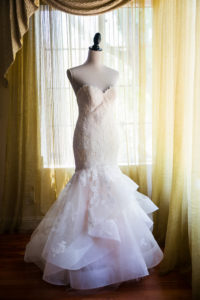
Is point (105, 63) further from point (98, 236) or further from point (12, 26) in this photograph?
point (98, 236)

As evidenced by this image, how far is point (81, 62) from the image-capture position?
2.74 m

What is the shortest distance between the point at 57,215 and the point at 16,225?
1.27m

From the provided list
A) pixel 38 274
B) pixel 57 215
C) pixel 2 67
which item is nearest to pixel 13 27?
pixel 2 67

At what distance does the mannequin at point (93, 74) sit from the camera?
1.90 m

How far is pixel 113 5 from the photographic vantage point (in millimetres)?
2191

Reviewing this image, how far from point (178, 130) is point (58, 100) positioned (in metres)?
1.40

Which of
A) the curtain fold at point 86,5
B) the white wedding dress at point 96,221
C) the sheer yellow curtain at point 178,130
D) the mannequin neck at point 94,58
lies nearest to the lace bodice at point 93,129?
the white wedding dress at point 96,221

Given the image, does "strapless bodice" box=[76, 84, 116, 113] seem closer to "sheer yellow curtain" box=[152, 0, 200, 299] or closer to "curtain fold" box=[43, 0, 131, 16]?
"sheer yellow curtain" box=[152, 0, 200, 299]

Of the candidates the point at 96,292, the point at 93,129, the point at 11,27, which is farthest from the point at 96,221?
the point at 11,27

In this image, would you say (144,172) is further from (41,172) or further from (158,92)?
(41,172)

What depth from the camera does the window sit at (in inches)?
105

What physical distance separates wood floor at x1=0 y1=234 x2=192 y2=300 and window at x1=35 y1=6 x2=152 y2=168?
1.11 metres

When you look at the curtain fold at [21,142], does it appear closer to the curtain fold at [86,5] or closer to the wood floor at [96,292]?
the curtain fold at [86,5]

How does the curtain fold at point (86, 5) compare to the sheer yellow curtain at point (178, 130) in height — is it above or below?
above
